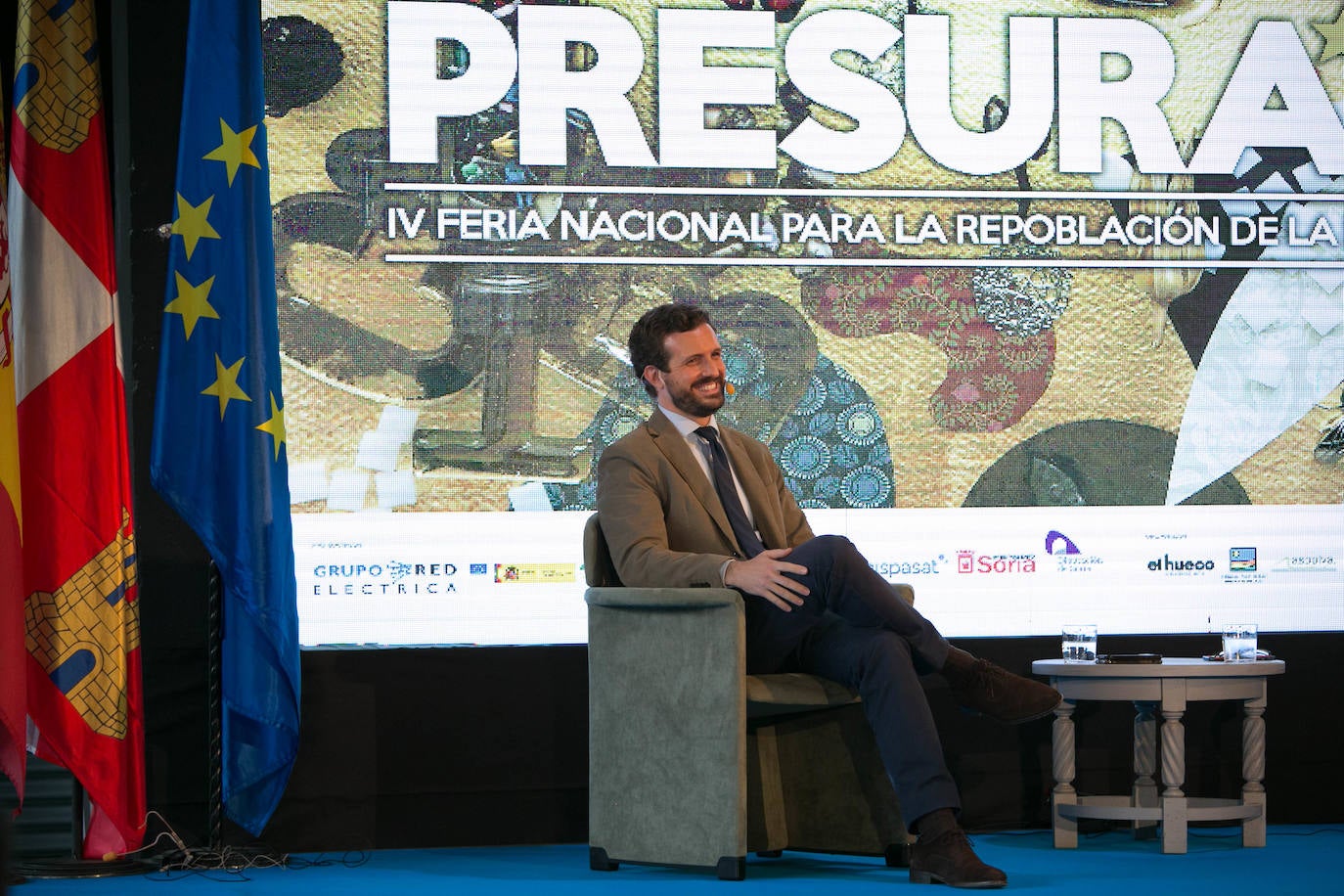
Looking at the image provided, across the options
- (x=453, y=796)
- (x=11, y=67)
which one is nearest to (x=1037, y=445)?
(x=453, y=796)

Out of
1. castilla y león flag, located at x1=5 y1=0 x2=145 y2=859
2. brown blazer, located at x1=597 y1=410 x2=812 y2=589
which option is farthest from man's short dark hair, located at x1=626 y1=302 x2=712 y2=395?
castilla y león flag, located at x1=5 y1=0 x2=145 y2=859

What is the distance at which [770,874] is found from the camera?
354 cm

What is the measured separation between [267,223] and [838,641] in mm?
1666

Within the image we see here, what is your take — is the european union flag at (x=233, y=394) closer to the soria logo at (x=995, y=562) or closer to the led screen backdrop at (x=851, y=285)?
the led screen backdrop at (x=851, y=285)

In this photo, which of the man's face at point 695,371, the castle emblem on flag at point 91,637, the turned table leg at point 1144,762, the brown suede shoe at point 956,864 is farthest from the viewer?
the turned table leg at point 1144,762

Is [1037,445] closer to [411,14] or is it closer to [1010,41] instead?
[1010,41]

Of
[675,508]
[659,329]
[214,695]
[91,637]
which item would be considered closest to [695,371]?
[659,329]

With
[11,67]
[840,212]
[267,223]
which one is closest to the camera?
[267,223]

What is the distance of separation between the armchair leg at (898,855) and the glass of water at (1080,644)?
717 millimetres

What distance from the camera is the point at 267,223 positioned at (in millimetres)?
3840

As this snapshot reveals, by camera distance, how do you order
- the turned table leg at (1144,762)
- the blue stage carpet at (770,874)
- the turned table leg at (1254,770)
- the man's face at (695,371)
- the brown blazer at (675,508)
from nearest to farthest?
the blue stage carpet at (770,874)
the brown blazer at (675,508)
the man's face at (695,371)
the turned table leg at (1254,770)
the turned table leg at (1144,762)

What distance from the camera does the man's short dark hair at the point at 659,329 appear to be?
3840 millimetres

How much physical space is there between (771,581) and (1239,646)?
1416mm

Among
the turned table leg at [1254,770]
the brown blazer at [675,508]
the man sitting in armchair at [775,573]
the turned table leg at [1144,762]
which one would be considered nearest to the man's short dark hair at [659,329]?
the man sitting in armchair at [775,573]
